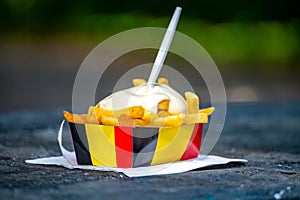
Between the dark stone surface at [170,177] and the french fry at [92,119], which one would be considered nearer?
the dark stone surface at [170,177]

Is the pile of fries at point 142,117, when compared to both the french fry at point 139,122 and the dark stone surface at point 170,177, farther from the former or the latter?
the dark stone surface at point 170,177

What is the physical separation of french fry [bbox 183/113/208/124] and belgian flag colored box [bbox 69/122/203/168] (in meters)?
0.02

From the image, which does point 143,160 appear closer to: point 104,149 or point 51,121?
point 104,149

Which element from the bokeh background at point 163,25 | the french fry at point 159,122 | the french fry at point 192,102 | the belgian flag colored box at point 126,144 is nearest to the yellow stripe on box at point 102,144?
the belgian flag colored box at point 126,144

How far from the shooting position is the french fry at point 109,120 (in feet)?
4.73

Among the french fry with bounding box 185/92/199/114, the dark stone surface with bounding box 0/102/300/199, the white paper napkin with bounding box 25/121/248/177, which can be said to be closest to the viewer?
the dark stone surface with bounding box 0/102/300/199

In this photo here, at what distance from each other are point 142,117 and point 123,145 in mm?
84

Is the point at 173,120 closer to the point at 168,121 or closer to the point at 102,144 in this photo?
the point at 168,121

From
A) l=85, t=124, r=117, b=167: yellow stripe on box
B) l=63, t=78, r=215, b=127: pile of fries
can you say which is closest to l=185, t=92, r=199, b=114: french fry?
l=63, t=78, r=215, b=127: pile of fries

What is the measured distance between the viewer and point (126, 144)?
1.44 metres

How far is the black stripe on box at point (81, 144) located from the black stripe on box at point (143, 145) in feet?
0.41

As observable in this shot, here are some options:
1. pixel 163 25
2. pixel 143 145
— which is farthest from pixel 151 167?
pixel 163 25

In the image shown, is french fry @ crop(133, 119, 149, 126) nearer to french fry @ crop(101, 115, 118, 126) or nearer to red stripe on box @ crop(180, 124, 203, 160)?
french fry @ crop(101, 115, 118, 126)

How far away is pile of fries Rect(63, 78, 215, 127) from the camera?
4.69 feet
